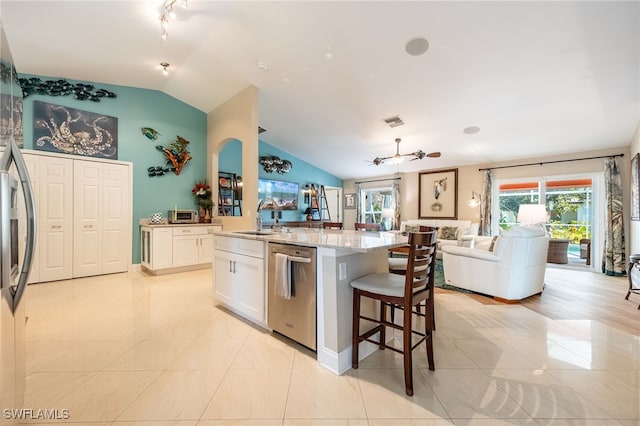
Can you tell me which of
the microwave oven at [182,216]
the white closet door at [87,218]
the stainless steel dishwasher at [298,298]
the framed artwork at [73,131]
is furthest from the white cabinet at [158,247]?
the stainless steel dishwasher at [298,298]

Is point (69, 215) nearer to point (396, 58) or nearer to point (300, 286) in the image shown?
point (300, 286)

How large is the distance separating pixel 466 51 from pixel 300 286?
3280mm

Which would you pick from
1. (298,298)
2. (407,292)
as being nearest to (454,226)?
(407,292)

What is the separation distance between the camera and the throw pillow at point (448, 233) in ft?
20.6

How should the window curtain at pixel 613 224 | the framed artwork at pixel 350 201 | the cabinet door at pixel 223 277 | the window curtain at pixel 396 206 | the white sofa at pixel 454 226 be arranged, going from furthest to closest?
the framed artwork at pixel 350 201
the window curtain at pixel 396 206
the white sofa at pixel 454 226
the window curtain at pixel 613 224
the cabinet door at pixel 223 277

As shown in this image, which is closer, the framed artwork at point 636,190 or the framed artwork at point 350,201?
the framed artwork at point 636,190

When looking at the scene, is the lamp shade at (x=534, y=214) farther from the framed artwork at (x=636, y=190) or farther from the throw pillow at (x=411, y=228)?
the throw pillow at (x=411, y=228)

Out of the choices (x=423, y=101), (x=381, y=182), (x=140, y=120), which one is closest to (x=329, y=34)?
(x=423, y=101)

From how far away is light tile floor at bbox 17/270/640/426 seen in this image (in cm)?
146

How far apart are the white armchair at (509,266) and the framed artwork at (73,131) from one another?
6.28 m

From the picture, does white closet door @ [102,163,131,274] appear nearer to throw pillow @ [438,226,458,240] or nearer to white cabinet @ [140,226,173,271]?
white cabinet @ [140,226,173,271]

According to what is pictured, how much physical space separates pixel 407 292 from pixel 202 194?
191 inches

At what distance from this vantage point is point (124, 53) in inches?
145

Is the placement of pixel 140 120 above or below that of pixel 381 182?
above
